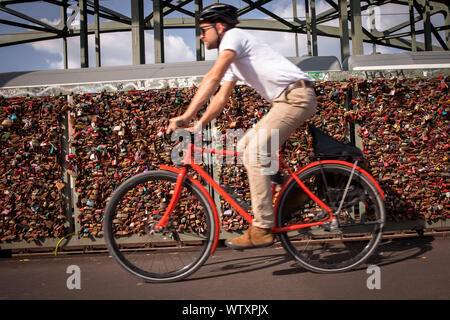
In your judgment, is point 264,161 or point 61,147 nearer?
point 264,161

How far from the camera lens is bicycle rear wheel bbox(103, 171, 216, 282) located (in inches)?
103

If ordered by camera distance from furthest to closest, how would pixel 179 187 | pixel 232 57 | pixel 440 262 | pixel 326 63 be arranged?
pixel 326 63
pixel 440 262
pixel 179 187
pixel 232 57

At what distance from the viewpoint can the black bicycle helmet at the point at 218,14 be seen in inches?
98.2

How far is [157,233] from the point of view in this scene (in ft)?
8.83

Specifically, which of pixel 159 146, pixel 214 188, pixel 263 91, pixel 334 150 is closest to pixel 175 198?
pixel 214 188

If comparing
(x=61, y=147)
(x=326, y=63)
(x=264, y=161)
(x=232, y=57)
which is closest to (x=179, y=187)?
(x=264, y=161)

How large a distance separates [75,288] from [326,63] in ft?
15.1

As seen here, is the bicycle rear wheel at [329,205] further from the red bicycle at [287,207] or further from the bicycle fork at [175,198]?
the bicycle fork at [175,198]

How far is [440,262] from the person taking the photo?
294 centimetres

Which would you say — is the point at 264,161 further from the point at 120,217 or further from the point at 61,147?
the point at 61,147

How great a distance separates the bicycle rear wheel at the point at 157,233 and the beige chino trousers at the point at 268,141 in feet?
1.32

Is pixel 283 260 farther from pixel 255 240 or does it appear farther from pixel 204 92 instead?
pixel 204 92

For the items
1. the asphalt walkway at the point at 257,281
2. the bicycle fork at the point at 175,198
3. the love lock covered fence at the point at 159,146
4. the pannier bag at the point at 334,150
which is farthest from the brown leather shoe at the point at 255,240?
the love lock covered fence at the point at 159,146

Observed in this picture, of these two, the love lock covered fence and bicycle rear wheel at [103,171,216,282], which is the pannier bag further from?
the love lock covered fence
